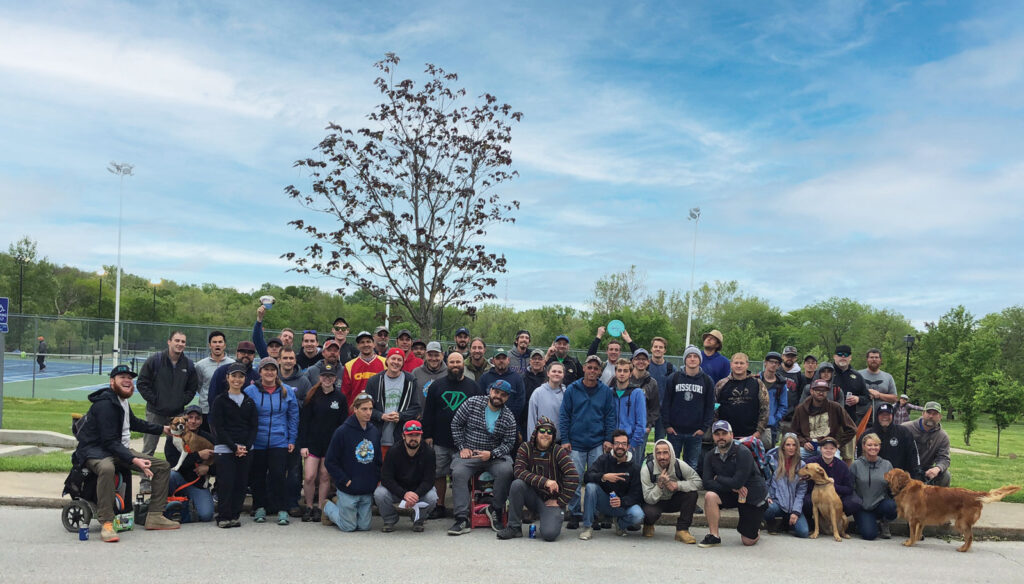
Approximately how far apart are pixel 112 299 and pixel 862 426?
3676 inches

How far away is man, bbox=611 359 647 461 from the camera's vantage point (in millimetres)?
8673

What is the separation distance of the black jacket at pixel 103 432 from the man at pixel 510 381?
4.31 meters

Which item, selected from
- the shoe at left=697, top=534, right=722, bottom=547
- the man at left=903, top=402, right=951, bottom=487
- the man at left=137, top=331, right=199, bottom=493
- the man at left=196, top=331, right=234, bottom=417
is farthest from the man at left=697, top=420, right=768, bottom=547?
the man at left=137, top=331, right=199, bottom=493

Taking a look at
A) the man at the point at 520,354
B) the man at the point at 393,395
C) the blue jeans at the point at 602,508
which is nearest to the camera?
the blue jeans at the point at 602,508

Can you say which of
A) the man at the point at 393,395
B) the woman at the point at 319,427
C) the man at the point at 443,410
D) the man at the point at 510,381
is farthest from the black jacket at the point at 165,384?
the man at the point at 510,381

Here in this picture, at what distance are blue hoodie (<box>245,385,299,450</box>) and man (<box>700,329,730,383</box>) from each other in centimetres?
565

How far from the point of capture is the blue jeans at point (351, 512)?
314 inches

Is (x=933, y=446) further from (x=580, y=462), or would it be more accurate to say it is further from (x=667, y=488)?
(x=580, y=462)

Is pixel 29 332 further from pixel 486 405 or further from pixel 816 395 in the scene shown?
pixel 816 395

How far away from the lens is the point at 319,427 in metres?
8.66

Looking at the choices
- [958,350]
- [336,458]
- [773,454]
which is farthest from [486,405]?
[958,350]

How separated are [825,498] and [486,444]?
13.8ft

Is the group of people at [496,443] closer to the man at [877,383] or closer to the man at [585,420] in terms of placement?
the man at [585,420]

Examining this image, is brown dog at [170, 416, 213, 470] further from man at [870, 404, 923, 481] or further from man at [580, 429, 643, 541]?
man at [870, 404, 923, 481]
